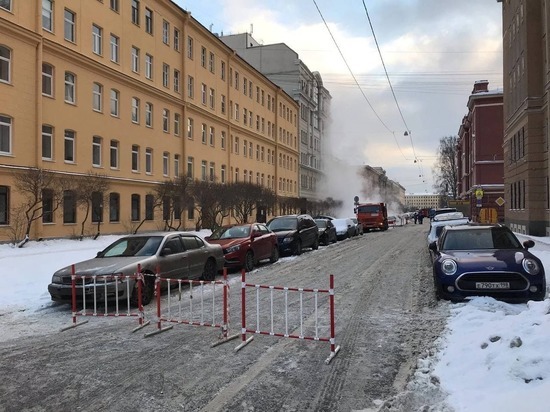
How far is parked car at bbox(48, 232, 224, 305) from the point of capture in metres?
9.12

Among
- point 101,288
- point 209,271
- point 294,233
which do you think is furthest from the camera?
point 294,233

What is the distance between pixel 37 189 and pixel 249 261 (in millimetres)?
10216

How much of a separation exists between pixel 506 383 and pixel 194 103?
39.8m

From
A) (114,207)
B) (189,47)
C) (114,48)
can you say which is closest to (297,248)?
(114,207)

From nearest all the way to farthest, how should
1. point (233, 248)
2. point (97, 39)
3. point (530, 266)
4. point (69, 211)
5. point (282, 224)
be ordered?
point (530, 266)
point (233, 248)
point (282, 224)
point (69, 211)
point (97, 39)

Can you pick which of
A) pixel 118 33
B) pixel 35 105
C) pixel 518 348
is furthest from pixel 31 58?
pixel 518 348

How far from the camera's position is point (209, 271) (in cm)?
1280

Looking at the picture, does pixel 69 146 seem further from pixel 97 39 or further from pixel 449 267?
pixel 449 267

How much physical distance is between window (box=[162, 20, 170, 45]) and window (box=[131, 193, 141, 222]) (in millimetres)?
12492

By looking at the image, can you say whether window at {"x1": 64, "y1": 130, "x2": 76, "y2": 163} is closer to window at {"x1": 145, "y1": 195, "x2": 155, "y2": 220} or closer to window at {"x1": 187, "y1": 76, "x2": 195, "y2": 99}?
window at {"x1": 145, "y1": 195, "x2": 155, "y2": 220}

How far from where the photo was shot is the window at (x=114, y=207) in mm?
30578

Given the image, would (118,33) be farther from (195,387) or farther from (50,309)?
(195,387)

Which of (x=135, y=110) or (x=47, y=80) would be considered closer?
(x=47, y=80)

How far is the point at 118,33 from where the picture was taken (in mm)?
31797
